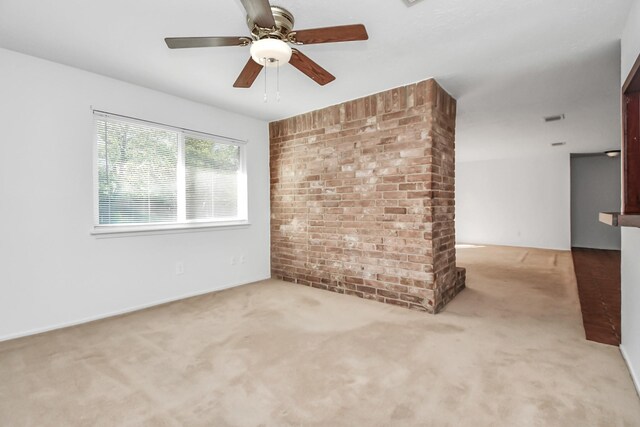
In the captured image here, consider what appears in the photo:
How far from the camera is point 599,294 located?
11.7ft

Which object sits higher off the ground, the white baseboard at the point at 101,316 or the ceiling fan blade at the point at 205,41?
the ceiling fan blade at the point at 205,41

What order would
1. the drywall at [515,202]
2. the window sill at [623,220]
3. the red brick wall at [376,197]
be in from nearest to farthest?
the window sill at [623,220]
the red brick wall at [376,197]
the drywall at [515,202]

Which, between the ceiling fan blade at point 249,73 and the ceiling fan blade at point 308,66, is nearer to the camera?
the ceiling fan blade at point 308,66

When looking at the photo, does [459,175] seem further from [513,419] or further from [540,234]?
[513,419]

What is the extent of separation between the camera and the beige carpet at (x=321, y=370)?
1.56 m

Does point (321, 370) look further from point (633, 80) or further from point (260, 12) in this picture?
point (633, 80)

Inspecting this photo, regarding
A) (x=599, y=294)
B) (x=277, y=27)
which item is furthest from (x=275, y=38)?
(x=599, y=294)

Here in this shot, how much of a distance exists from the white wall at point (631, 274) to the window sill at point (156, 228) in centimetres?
372

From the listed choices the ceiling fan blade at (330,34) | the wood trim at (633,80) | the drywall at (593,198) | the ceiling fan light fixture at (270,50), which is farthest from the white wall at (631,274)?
the drywall at (593,198)

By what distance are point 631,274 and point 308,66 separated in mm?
2492

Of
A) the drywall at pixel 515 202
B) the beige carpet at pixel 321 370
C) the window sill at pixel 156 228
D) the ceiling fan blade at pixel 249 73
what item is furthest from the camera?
the drywall at pixel 515 202

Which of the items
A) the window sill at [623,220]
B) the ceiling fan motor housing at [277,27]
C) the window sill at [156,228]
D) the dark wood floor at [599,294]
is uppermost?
the ceiling fan motor housing at [277,27]

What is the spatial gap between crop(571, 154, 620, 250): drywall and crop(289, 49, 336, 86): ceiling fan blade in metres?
7.76

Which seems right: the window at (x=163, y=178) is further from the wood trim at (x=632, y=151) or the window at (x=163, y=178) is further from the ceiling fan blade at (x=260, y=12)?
the wood trim at (x=632, y=151)
